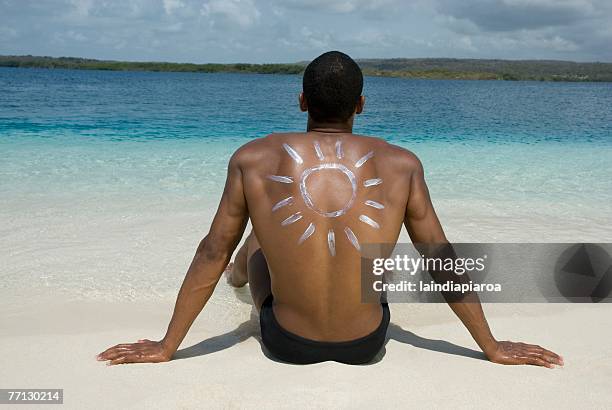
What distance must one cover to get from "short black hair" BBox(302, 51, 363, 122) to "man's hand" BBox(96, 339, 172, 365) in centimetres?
132

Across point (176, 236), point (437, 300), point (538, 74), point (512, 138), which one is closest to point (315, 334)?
point (437, 300)

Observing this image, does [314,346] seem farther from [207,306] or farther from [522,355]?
[207,306]

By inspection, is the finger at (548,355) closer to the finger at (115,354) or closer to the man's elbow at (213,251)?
the man's elbow at (213,251)

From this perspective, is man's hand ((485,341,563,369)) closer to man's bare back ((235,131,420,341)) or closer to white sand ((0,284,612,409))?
white sand ((0,284,612,409))

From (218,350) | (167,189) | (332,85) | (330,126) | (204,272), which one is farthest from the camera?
(167,189)

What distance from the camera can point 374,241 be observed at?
2.45 metres

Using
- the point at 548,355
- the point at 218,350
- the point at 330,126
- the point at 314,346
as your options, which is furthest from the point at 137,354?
the point at 548,355

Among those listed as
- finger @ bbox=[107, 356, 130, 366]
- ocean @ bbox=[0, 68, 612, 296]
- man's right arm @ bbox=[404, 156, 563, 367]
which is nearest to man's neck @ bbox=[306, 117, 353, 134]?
man's right arm @ bbox=[404, 156, 563, 367]

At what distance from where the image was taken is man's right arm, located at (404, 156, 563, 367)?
2480 mm

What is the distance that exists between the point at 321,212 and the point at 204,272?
0.63 m

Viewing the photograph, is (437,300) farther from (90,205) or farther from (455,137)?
(455,137)

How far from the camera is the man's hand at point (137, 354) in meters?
2.65

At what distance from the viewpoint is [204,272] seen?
2.60 metres

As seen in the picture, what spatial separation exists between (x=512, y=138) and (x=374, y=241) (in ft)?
50.3
